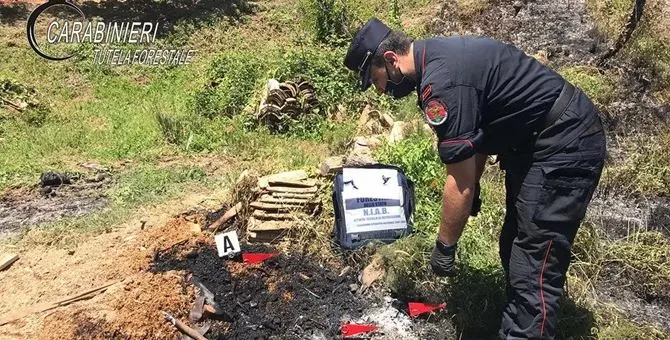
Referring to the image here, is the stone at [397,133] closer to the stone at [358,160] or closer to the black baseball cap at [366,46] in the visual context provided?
the stone at [358,160]

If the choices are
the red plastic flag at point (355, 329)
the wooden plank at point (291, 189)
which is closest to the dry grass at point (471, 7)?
the wooden plank at point (291, 189)

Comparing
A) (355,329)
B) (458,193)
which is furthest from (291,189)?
(458,193)

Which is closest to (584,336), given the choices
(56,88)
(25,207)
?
(25,207)

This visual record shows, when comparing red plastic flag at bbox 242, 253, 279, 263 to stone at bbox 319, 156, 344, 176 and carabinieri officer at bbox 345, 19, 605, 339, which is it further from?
carabinieri officer at bbox 345, 19, 605, 339

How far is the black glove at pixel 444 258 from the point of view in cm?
288

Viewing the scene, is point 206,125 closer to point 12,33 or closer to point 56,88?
point 56,88

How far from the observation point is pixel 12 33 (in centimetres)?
1016

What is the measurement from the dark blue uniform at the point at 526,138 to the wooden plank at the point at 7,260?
11.8 ft

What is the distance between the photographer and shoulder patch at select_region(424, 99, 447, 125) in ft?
7.93

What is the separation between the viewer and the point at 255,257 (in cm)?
407

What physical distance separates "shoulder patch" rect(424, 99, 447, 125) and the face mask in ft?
0.75

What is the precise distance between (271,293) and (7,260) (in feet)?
7.30

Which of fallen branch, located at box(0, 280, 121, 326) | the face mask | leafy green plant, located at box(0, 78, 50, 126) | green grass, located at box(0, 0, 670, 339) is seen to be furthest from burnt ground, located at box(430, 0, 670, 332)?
leafy green plant, located at box(0, 78, 50, 126)

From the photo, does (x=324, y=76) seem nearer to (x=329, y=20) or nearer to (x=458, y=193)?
(x=329, y=20)
